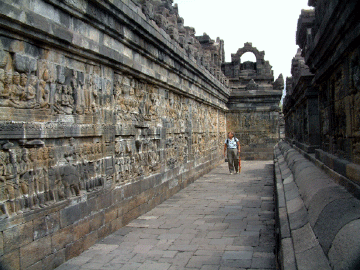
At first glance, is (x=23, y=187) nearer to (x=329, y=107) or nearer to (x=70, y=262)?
(x=70, y=262)

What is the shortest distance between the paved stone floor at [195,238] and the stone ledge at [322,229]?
0.91 m

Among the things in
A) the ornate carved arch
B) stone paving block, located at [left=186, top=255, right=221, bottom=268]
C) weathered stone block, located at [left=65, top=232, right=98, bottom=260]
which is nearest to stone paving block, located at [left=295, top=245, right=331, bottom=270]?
stone paving block, located at [left=186, top=255, right=221, bottom=268]

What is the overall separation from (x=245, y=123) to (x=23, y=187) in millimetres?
16039

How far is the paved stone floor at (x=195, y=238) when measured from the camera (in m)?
4.01

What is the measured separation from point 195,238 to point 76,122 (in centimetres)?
232

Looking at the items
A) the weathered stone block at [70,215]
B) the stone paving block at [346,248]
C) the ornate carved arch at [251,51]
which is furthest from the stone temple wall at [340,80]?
the ornate carved arch at [251,51]

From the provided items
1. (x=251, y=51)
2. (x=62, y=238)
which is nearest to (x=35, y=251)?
(x=62, y=238)

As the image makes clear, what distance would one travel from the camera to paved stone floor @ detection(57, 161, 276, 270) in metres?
4.01

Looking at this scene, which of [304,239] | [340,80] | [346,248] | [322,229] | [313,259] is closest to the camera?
[346,248]

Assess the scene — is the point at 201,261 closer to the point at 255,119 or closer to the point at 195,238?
the point at 195,238

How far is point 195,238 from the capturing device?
16.2 ft

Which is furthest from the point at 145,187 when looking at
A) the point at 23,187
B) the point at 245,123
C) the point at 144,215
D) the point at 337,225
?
the point at 245,123

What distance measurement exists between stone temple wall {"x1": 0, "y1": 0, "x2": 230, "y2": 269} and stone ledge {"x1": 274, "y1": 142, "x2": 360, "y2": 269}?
2.46m

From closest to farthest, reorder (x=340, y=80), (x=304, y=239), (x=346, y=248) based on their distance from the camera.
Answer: (x=346, y=248) < (x=304, y=239) < (x=340, y=80)
